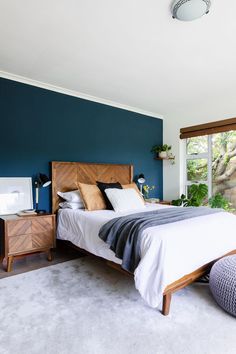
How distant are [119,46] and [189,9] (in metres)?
0.83

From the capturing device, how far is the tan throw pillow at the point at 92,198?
10.7 ft

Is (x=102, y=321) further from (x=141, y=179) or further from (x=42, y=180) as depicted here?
(x=141, y=179)

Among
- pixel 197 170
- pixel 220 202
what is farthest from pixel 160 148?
pixel 220 202

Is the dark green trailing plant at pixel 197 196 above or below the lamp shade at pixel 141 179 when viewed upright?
below

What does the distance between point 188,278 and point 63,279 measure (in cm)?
138

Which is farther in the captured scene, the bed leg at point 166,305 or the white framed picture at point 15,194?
the white framed picture at point 15,194

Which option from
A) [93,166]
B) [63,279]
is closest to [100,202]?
[93,166]

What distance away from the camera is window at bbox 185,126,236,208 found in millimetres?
4320

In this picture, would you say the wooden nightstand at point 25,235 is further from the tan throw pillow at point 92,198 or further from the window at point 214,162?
the window at point 214,162

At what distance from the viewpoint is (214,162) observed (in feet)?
14.9

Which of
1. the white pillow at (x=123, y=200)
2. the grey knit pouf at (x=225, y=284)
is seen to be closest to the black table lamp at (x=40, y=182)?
the white pillow at (x=123, y=200)

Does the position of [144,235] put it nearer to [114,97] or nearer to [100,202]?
[100,202]

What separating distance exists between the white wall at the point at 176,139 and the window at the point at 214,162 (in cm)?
20

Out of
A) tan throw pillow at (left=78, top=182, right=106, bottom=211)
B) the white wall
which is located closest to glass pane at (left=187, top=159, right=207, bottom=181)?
the white wall
